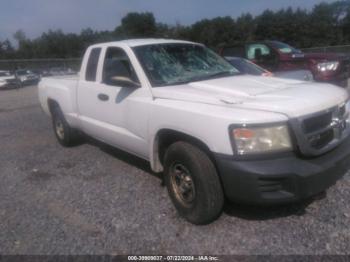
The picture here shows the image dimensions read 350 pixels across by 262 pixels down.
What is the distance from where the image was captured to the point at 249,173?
295cm

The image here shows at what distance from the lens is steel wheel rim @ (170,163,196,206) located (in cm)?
351

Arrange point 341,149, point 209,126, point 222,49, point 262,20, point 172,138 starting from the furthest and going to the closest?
point 262,20 < point 222,49 < point 172,138 < point 341,149 < point 209,126

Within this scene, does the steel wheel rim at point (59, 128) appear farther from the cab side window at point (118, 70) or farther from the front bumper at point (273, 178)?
the front bumper at point (273, 178)

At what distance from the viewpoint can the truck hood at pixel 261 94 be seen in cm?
313

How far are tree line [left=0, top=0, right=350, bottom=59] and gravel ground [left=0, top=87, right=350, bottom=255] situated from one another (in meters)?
55.9

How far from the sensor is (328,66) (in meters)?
9.65

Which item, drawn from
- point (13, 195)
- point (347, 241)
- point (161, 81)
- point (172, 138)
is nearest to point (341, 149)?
point (347, 241)

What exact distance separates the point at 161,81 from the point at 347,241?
2.40 meters

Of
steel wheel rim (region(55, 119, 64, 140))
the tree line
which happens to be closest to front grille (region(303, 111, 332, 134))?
steel wheel rim (region(55, 119, 64, 140))

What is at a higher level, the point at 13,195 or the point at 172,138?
the point at 172,138

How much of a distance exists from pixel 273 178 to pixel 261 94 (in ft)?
2.92

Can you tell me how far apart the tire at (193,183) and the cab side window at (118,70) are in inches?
42.5

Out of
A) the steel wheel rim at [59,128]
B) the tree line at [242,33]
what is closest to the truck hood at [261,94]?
the steel wheel rim at [59,128]

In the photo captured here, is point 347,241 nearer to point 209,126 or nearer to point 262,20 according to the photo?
point 209,126
